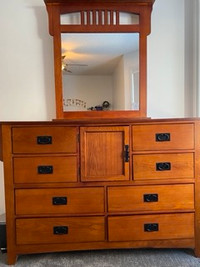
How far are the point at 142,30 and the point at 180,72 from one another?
0.54 m

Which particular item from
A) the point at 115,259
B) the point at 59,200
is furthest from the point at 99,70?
the point at 115,259

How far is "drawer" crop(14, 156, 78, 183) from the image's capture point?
159cm

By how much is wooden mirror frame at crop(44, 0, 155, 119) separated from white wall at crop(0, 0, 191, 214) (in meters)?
0.16

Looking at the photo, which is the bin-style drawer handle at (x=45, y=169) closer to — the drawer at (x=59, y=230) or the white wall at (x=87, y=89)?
the drawer at (x=59, y=230)

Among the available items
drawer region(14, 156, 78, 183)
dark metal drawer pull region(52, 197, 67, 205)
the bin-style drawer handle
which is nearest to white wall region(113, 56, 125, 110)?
drawer region(14, 156, 78, 183)

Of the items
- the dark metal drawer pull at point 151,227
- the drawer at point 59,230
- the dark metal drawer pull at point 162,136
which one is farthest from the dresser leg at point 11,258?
the dark metal drawer pull at point 162,136

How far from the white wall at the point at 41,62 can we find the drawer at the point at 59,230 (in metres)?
0.70

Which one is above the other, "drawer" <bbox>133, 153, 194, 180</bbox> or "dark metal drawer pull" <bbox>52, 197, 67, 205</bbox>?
"drawer" <bbox>133, 153, 194, 180</bbox>

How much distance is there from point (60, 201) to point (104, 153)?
0.47m

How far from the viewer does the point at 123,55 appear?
1995 millimetres

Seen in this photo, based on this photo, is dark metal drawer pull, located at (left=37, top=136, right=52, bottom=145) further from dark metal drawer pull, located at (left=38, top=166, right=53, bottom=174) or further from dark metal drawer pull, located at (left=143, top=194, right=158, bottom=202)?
dark metal drawer pull, located at (left=143, top=194, right=158, bottom=202)

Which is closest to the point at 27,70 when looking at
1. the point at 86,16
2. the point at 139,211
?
the point at 86,16

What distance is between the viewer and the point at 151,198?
5.41 ft

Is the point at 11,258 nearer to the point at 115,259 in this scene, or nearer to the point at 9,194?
the point at 9,194
